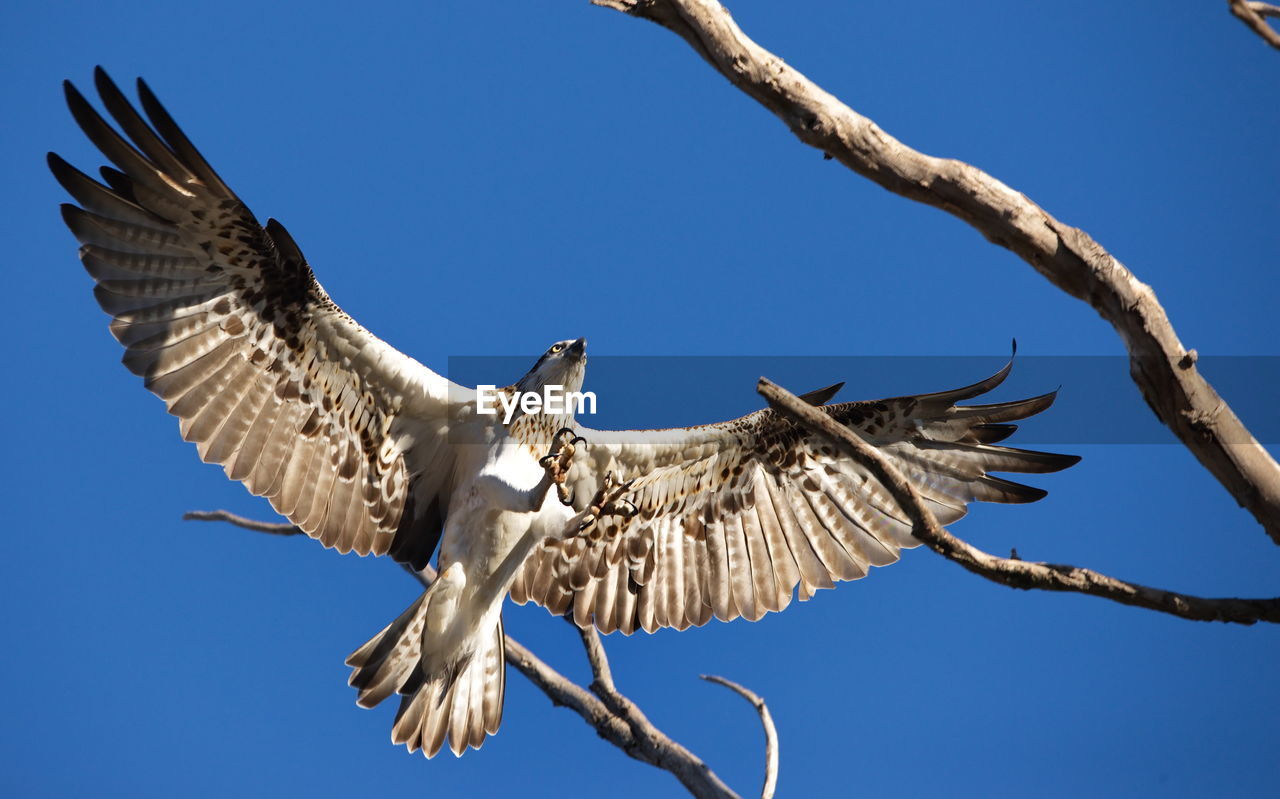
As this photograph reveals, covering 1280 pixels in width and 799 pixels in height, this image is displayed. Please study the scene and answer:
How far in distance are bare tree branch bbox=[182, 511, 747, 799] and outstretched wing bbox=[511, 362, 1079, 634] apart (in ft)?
1.19

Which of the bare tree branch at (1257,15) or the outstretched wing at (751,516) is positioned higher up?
the bare tree branch at (1257,15)

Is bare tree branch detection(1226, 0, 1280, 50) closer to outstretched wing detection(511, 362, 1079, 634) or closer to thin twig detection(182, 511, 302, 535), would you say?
outstretched wing detection(511, 362, 1079, 634)

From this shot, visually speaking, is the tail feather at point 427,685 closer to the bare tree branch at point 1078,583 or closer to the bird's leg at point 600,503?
the bird's leg at point 600,503

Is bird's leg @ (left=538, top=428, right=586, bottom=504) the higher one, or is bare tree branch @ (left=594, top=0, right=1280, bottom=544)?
bare tree branch @ (left=594, top=0, right=1280, bottom=544)

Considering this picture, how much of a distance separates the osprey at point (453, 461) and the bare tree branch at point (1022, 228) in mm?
1739

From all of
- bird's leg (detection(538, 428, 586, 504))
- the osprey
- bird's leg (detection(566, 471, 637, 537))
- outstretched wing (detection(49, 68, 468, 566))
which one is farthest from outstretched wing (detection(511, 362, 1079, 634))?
outstretched wing (detection(49, 68, 468, 566))

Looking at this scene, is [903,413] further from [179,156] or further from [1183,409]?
[179,156]

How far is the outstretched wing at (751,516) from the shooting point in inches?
271

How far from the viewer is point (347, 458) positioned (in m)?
6.57

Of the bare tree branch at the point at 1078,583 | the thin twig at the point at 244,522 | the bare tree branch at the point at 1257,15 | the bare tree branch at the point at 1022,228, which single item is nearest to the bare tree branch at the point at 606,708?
the thin twig at the point at 244,522

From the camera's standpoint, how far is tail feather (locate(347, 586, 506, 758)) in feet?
20.1

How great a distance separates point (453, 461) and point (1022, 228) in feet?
11.6

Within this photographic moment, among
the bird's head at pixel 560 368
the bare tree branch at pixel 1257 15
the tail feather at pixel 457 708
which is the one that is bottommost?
the tail feather at pixel 457 708

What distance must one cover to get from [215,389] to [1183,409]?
4.87 m
